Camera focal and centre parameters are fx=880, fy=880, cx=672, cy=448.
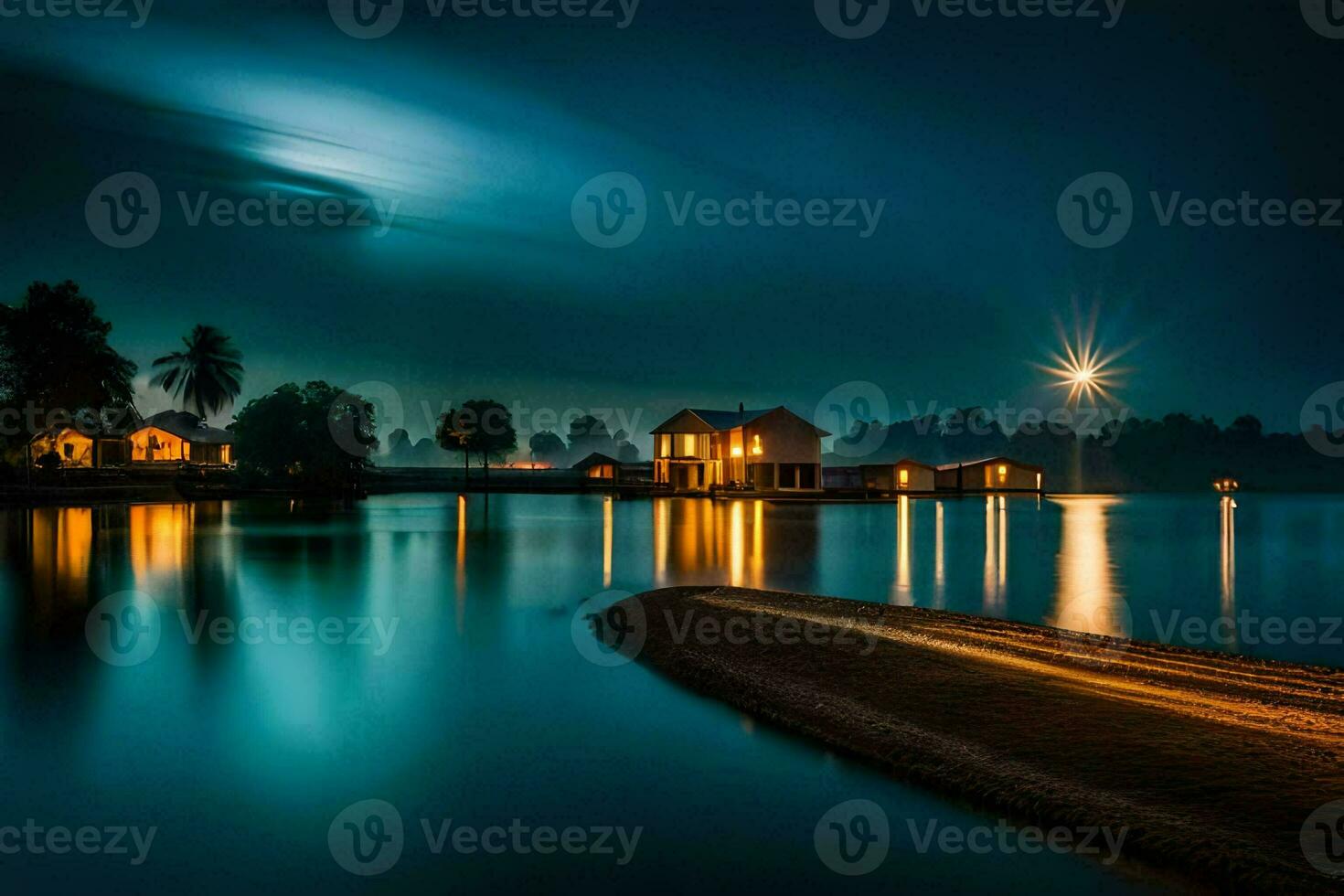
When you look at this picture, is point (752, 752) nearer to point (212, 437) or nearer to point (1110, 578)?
point (1110, 578)

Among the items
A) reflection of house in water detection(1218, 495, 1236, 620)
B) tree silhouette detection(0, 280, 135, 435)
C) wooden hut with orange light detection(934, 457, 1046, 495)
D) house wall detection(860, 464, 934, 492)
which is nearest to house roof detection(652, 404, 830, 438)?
house wall detection(860, 464, 934, 492)

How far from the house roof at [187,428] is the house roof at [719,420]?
4316 cm

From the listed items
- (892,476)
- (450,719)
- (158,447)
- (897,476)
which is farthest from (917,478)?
(450,719)

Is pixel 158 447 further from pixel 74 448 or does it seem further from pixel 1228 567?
pixel 1228 567

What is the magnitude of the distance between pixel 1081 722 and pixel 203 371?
8611 centimetres

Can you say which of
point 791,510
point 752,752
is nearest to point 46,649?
point 752,752

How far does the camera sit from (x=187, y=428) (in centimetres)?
8788

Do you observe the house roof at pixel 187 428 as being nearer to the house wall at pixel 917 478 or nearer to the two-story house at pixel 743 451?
the two-story house at pixel 743 451

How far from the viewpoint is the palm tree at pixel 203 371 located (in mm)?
80188

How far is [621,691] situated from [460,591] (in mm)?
10654

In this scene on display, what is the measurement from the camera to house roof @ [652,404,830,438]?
7419cm

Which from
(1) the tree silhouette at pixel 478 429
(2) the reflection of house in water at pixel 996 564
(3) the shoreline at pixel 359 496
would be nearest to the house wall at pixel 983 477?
(3) the shoreline at pixel 359 496

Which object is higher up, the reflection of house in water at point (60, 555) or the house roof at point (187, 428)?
the house roof at point (187, 428)

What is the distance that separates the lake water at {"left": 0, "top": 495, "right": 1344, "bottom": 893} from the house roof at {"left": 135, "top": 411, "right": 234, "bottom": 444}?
61.2m
